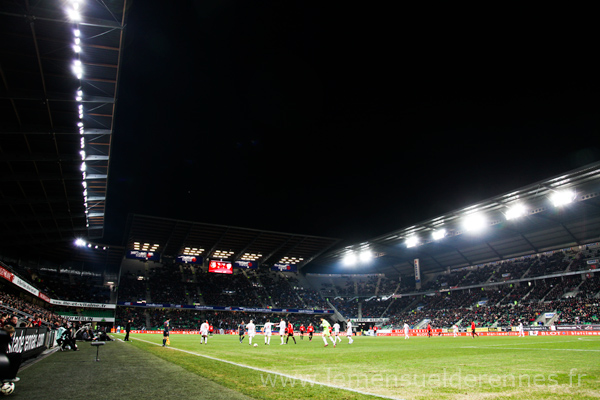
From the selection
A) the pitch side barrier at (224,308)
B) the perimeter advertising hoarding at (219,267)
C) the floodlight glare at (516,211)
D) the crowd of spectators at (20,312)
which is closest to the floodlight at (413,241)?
the floodlight glare at (516,211)

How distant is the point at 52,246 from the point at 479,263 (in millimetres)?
69118

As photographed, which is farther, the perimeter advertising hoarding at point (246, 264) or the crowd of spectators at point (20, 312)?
the perimeter advertising hoarding at point (246, 264)

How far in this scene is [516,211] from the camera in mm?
43344

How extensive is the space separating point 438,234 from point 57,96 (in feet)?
164

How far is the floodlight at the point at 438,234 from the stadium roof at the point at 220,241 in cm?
1826

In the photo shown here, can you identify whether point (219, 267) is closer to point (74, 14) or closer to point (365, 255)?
point (365, 255)

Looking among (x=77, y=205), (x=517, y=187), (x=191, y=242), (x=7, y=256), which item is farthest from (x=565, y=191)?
(x=7, y=256)

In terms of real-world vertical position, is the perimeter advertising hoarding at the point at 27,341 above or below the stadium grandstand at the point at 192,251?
below

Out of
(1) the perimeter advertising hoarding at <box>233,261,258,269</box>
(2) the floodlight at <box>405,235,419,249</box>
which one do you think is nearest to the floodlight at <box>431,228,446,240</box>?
(2) the floodlight at <box>405,235,419,249</box>

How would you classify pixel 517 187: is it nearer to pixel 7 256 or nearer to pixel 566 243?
pixel 566 243

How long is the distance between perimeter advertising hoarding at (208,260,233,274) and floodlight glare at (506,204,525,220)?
158ft

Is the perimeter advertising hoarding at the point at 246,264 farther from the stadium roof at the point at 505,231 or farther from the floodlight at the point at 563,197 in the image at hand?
the floodlight at the point at 563,197

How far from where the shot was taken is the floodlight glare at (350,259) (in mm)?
74062

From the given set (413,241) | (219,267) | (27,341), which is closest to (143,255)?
(219,267)
